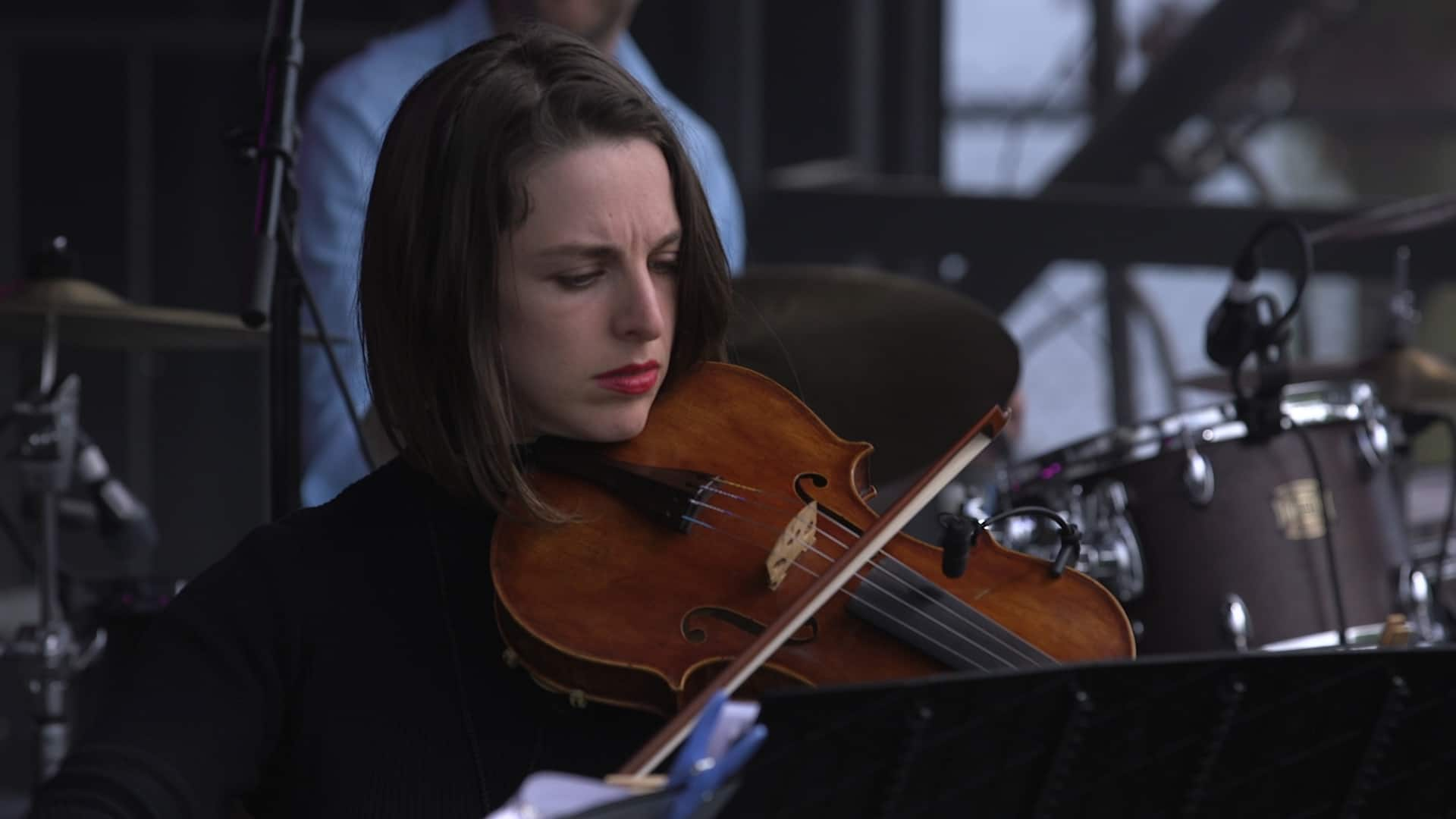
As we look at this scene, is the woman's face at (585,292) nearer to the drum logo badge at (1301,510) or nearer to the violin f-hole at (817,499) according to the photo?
the violin f-hole at (817,499)

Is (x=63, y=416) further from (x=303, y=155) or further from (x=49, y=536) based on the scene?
(x=303, y=155)

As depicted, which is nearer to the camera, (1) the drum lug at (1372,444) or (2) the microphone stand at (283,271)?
(2) the microphone stand at (283,271)

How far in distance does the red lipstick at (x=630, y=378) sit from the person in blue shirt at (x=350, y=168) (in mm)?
873

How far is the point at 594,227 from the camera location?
3.60ft

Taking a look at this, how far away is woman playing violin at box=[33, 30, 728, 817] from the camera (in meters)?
1.06

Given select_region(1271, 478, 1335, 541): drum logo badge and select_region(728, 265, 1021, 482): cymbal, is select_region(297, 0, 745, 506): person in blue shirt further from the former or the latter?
select_region(1271, 478, 1335, 541): drum logo badge

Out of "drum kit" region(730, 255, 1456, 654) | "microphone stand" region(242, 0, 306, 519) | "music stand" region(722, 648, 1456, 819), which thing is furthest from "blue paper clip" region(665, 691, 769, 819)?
"drum kit" region(730, 255, 1456, 654)

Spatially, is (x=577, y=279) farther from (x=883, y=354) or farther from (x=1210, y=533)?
(x=1210, y=533)

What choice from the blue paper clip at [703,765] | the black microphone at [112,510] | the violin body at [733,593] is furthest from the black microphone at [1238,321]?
the black microphone at [112,510]

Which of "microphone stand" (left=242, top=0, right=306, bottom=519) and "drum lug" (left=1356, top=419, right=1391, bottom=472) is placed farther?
"drum lug" (left=1356, top=419, right=1391, bottom=472)

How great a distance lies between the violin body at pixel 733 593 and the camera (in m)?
1.03

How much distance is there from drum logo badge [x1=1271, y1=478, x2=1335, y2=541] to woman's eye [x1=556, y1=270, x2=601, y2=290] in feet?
3.62

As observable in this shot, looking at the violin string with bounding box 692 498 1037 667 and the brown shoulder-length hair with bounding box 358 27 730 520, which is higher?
the brown shoulder-length hair with bounding box 358 27 730 520

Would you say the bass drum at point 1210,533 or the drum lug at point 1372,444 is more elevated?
→ the drum lug at point 1372,444
